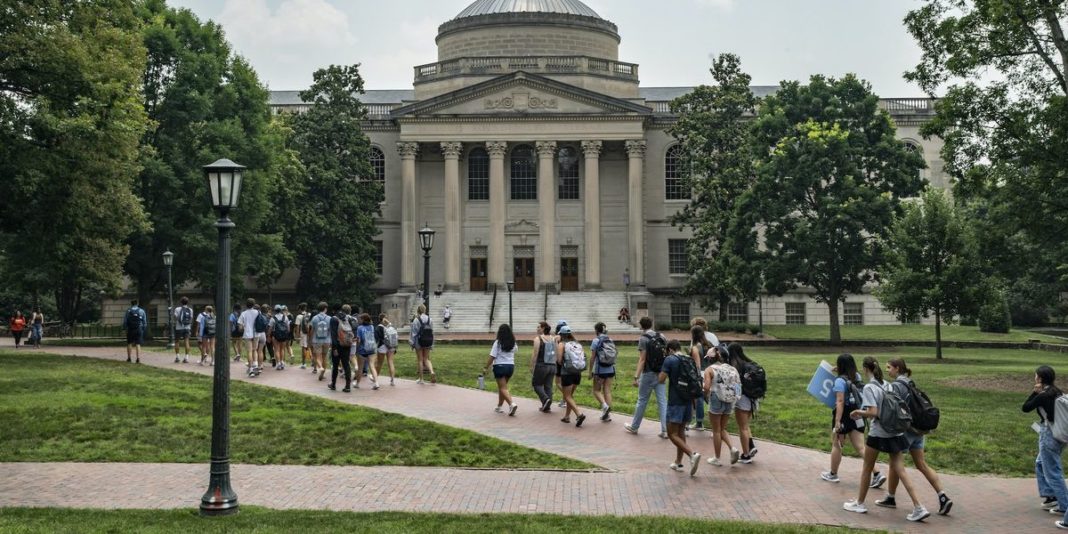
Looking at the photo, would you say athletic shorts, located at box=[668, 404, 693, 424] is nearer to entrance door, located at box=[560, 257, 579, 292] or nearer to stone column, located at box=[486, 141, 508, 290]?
stone column, located at box=[486, 141, 508, 290]

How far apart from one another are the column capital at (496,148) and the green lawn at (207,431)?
125 ft

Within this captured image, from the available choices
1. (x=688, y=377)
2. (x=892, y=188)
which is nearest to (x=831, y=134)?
(x=892, y=188)

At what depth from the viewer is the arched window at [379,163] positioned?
63688 mm

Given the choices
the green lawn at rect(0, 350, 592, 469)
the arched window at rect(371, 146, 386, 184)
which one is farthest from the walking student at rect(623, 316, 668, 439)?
the arched window at rect(371, 146, 386, 184)

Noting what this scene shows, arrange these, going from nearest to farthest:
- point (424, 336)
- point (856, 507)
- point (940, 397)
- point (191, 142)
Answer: point (856, 507), point (940, 397), point (424, 336), point (191, 142)

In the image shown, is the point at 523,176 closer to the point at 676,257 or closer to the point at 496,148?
the point at 496,148

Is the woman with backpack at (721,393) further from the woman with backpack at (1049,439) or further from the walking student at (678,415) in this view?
the woman with backpack at (1049,439)

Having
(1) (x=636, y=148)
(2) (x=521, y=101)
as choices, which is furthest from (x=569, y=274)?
(2) (x=521, y=101)

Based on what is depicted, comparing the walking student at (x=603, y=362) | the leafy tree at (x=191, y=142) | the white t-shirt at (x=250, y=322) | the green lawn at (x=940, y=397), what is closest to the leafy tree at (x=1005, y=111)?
the green lawn at (x=940, y=397)

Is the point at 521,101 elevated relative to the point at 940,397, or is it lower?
elevated

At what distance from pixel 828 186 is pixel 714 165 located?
10.6 m

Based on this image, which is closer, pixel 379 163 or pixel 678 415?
pixel 678 415

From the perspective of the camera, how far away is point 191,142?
41.2 metres

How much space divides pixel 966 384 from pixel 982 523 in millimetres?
15244
